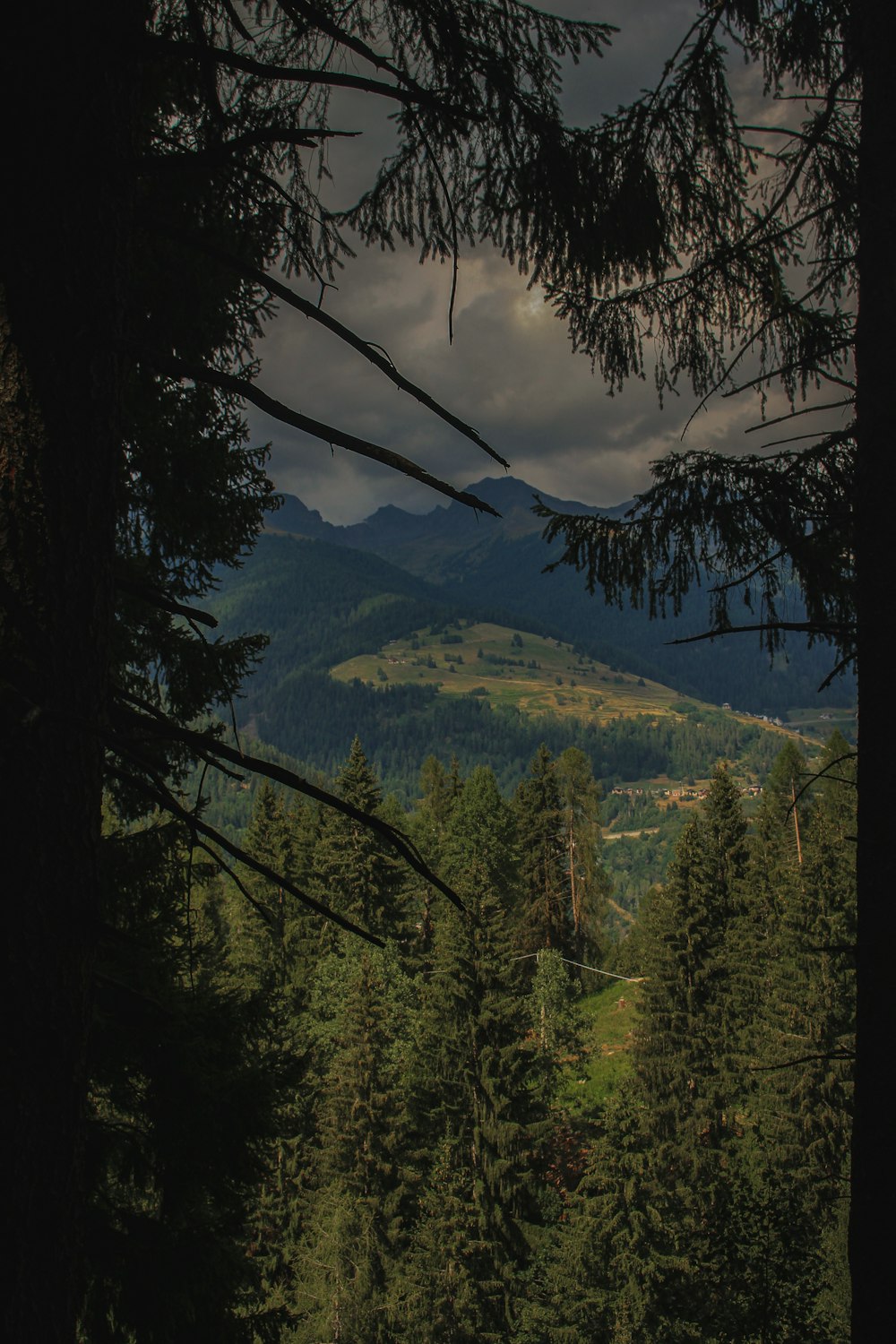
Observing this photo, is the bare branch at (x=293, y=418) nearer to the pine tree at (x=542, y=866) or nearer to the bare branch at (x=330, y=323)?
the bare branch at (x=330, y=323)

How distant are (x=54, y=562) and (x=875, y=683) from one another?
3.64m

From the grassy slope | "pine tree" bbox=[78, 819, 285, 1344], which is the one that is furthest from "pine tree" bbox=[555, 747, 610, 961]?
"pine tree" bbox=[78, 819, 285, 1344]

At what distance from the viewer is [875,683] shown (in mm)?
3973

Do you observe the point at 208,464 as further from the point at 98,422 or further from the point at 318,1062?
the point at 318,1062

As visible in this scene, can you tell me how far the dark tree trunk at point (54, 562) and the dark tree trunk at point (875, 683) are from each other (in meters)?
3.24

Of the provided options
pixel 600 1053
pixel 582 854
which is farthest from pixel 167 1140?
pixel 582 854

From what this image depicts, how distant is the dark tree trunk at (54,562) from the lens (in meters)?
1.55

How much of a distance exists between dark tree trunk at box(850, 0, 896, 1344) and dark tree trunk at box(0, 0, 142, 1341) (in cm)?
324

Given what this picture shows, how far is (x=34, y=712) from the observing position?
4.71ft

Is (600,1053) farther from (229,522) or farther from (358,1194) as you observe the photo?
(229,522)

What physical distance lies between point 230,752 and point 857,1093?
11.2 ft

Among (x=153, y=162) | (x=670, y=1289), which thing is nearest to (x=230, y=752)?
(x=153, y=162)

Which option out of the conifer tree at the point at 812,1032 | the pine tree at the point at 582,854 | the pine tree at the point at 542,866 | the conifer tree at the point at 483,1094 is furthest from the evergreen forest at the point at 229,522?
the pine tree at the point at 582,854

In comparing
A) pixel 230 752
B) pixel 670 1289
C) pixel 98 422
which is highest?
pixel 98 422
